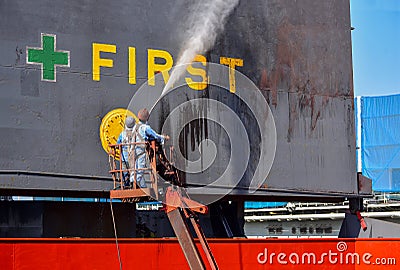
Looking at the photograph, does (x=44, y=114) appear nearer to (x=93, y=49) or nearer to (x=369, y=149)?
(x=93, y=49)

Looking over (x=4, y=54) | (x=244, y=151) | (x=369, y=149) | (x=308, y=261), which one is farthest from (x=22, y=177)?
(x=369, y=149)

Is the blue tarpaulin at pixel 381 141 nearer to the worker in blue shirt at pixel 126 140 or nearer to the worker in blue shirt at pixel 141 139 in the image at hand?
the worker in blue shirt at pixel 126 140

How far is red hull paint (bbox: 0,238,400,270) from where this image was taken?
31.2ft

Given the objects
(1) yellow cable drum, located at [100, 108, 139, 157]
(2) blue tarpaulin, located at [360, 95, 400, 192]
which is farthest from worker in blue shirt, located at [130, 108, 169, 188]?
(2) blue tarpaulin, located at [360, 95, 400, 192]

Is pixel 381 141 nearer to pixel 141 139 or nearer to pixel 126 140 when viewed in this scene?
pixel 126 140

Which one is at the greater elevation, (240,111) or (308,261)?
(240,111)

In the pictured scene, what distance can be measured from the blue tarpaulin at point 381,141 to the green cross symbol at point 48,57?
23.8 m

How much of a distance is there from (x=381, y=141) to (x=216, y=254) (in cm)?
2374

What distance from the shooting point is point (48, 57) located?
10.8m

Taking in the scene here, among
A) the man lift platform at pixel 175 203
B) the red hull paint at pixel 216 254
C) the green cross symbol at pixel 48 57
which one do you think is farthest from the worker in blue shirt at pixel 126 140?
the green cross symbol at pixel 48 57

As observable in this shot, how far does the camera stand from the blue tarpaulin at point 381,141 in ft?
106

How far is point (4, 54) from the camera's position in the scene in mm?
10391

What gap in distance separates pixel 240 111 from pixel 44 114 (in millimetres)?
3690

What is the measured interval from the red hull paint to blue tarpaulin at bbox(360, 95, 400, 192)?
67.9 feet
